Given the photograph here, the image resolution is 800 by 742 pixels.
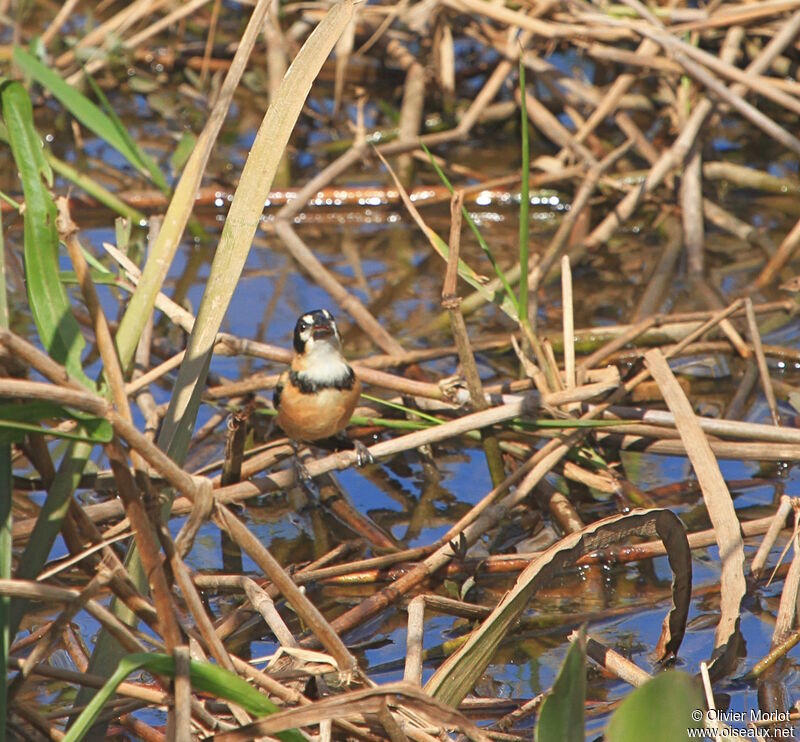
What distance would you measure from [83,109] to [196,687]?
3220 mm

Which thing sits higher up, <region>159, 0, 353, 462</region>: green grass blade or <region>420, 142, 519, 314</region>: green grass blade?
<region>420, 142, 519, 314</region>: green grass blade

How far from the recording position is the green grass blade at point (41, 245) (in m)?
2.27

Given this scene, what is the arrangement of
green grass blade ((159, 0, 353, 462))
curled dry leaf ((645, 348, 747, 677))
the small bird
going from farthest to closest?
1. the small bird
2. curled dry leaf ((645, 348, 747, 677))
3. green grass blade ((159, 0, 353, 462))

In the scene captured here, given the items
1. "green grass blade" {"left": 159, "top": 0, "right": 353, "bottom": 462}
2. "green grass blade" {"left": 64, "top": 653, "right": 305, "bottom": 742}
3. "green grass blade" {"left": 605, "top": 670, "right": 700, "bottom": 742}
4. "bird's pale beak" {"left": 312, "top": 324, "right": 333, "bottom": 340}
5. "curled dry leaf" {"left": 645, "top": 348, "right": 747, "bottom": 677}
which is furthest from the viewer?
"bird's pale beak" {"left": 312, "top": 324, "right": 333, "bottom": 340}

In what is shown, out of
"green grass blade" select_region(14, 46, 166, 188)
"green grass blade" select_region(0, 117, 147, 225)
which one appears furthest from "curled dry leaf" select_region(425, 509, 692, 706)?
"green grass blade" select_region(0, 117, 147, 225)

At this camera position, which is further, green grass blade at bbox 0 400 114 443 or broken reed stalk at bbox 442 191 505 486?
broken reed stalk at bbox 442 191 505 486

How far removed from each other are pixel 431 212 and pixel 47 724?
4521 mm

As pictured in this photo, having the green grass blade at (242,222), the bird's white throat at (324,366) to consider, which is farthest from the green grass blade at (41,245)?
the bird's white throat at (324,366)

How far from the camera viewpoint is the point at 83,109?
4.80m

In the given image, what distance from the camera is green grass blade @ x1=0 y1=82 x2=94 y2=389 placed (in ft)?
7.45

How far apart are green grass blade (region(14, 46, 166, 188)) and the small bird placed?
1214 millimetres

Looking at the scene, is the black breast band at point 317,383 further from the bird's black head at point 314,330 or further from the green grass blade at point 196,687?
the green grass blade at point 196,687

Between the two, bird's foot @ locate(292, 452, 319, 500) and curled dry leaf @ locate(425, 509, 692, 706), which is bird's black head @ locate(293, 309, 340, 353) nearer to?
bird's foot @ locate(292, 452, 319, 500)

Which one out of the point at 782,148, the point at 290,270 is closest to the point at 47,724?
the point at 290,270
